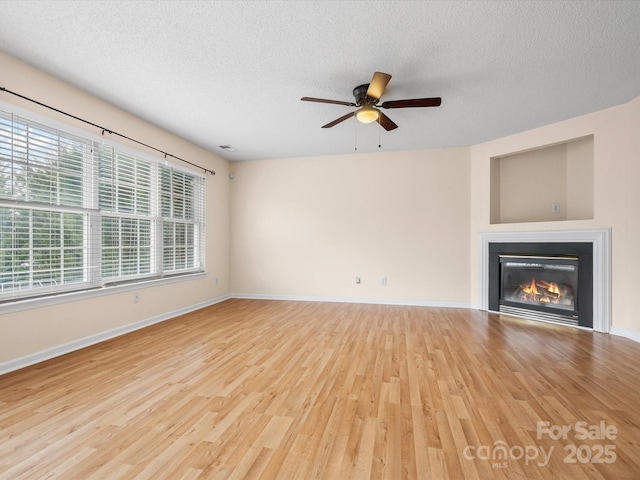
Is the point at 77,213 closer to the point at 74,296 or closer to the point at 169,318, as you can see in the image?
the point at 74,296

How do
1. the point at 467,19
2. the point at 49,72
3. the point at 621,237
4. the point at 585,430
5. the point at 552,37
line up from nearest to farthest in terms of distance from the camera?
1. the point at 585,430
2. the point at 467,19
3. the point at 552,37
4. the point at 49,72
5. the point at 621,237

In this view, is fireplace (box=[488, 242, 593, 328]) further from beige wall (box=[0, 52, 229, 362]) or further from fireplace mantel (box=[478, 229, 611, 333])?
beige wall (box=[0, 52, 229, 362])

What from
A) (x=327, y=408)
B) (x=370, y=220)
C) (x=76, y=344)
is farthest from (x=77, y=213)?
(x=370, y=220)

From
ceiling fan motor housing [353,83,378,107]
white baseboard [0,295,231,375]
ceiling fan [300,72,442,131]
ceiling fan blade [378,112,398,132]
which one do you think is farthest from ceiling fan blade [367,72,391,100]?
white baseboard [0,295,231,375]

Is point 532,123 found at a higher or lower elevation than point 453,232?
higher

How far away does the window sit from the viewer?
2547mm

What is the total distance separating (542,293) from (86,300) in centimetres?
583

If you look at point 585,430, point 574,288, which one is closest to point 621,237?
point 574,288

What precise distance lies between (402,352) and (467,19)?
113 inches

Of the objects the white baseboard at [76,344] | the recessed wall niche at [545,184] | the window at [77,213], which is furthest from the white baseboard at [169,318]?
the recessed wall niche at [545,184]

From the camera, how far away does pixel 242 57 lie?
252 cm

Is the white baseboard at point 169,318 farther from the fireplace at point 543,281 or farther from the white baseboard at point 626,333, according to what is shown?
the fireplace at point 543,281

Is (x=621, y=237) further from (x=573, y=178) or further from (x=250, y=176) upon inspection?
(x=250, y=176)

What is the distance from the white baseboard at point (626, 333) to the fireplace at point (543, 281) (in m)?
0.21
